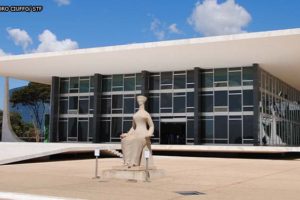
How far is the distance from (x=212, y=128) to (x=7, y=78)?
2142 centimetres

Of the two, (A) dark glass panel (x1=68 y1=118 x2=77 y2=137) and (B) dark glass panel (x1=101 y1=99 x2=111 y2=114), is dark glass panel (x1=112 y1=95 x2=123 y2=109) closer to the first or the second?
(B) dark glass panel (x1=101 y1=99 x2=111 y2=114)

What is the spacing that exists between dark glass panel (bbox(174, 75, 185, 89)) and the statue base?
2371 cm

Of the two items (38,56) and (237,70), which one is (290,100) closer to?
(237,70)

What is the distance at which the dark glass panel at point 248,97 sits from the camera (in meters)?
35.5

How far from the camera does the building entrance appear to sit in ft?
125

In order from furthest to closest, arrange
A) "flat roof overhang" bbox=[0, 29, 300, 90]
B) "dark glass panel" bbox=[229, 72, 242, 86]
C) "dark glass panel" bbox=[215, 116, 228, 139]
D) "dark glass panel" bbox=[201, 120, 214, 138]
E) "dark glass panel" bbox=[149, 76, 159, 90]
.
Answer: "dark glass panel" bbox=[149, 76, 159, 90] → "dark glass panel" bbox=[201, 120, 214, 138] → "dark glass panel" bbox=[215, 116, 228, 139] → "dark glass panel" bbox=[229, 72, 242, 86] → "flat roof overhang" bbox=[0, 29, 300, 90]

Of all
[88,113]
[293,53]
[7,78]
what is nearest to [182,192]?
[293,53]

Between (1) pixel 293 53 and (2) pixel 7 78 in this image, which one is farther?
(2) pixel 7 78

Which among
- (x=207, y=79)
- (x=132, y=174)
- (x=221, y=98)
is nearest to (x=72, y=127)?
(x=207, y=79)

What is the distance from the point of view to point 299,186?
1329 cm

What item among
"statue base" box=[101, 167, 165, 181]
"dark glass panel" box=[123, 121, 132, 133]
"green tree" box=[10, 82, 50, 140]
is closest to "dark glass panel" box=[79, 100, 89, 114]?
"dark glass panel" box=[123, 121, 132, 133]

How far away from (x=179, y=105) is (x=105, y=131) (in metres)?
7.89

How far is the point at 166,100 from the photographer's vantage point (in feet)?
128

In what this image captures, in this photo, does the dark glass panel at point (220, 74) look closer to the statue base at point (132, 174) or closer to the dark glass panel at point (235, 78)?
the dark glass panel at point (235, 78)
